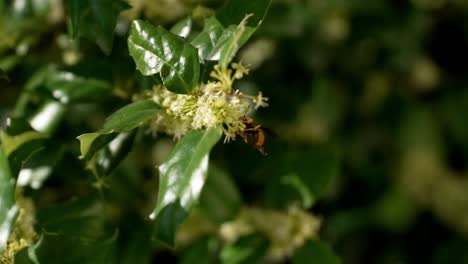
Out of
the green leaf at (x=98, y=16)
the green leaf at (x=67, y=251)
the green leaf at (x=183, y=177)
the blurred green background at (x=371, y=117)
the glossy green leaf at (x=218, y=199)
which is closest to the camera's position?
the green leaf at (x=183, y=177)

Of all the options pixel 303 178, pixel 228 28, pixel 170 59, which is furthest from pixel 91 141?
pixel 303 178

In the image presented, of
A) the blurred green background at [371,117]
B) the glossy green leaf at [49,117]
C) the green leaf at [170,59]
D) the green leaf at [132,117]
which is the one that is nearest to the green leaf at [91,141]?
the green leaf at [132,117]

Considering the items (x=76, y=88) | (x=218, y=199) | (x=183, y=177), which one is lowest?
(x=218, y=199)

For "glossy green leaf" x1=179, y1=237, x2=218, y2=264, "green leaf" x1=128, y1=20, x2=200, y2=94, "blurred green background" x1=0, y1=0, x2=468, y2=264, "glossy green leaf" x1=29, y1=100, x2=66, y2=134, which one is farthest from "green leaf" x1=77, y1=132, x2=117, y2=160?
"blurred green background" x1=0, y1=0, x2=468, y2=264

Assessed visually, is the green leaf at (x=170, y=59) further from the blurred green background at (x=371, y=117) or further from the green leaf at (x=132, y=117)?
the blurred green background at (x=371, y=117)

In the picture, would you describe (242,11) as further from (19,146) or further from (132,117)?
(19,146)

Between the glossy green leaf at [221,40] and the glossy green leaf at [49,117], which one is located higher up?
the glossy green leaf at [221,40]

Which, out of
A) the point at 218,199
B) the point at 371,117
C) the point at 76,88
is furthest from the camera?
the point at 371,117
